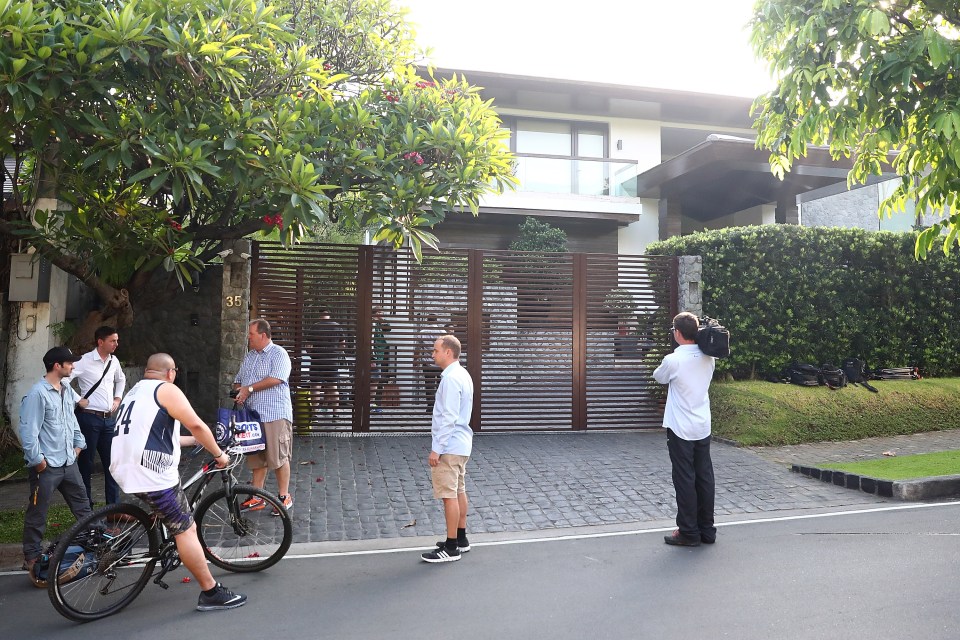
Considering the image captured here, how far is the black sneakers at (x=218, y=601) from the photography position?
4.64 m

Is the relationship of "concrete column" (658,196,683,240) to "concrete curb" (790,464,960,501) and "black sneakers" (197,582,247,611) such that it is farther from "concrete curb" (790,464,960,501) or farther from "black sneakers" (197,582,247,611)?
"black sneakers" (197,582,247,611)

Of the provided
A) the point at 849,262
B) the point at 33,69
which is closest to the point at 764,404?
the point at 849,262

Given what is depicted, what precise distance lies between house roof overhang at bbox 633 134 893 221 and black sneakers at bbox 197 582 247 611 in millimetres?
14624

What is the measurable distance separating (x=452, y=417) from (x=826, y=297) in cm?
882

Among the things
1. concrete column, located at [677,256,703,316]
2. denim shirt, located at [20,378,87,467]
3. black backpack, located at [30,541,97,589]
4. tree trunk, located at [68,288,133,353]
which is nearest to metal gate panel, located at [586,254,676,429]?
concrete column, located at [677,256,703,316]

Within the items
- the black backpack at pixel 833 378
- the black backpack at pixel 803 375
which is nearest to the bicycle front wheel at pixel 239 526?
the black backpack at pixel 803 375

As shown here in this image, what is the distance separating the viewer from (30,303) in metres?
9.22

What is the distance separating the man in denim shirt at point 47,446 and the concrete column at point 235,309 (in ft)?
15.4

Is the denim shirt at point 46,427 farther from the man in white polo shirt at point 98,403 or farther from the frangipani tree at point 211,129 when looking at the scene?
the frangipani tree at point 211,129

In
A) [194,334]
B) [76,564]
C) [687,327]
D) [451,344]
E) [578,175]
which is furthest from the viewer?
[578,175]

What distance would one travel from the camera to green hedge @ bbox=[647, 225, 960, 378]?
1170 cm

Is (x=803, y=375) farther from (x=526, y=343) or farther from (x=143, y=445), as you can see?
(x=143, y=445)

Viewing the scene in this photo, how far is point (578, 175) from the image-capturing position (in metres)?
20.0

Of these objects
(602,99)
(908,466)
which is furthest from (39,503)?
(602,99)
